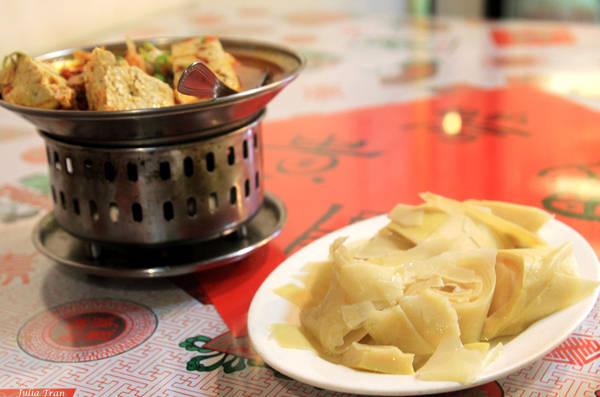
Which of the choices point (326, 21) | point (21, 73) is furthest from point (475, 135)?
point (326, 21)

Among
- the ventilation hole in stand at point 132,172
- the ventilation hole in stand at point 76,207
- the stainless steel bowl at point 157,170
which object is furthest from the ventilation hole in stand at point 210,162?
the ventilation hole in stand at point 76,207

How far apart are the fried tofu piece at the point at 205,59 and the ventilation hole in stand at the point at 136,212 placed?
168 mm

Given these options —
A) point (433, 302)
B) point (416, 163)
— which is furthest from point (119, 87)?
point (416, 163)

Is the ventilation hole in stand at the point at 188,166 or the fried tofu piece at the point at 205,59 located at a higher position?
the fried tofu piece at the point at 205,59

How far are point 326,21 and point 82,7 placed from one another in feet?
3.82

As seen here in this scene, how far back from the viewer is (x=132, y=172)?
933 mm

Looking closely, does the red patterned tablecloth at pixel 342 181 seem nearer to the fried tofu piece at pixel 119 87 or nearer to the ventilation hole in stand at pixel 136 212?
the ventilation hole in stand at pixel 136 212

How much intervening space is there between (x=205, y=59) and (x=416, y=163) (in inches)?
22.6

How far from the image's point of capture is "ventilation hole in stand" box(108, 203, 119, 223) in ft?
3.13

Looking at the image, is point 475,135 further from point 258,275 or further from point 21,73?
point 21,73

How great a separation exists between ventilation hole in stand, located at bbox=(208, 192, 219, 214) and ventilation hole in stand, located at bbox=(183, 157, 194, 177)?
0.05m

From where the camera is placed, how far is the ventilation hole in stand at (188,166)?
3.10ft

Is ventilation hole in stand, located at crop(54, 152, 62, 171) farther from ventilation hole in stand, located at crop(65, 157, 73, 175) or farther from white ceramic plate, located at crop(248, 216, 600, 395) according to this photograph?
white ceramic plate, located at crop(248, 216, 600, 395)

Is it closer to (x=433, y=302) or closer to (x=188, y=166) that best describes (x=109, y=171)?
(x=188, y=166)
